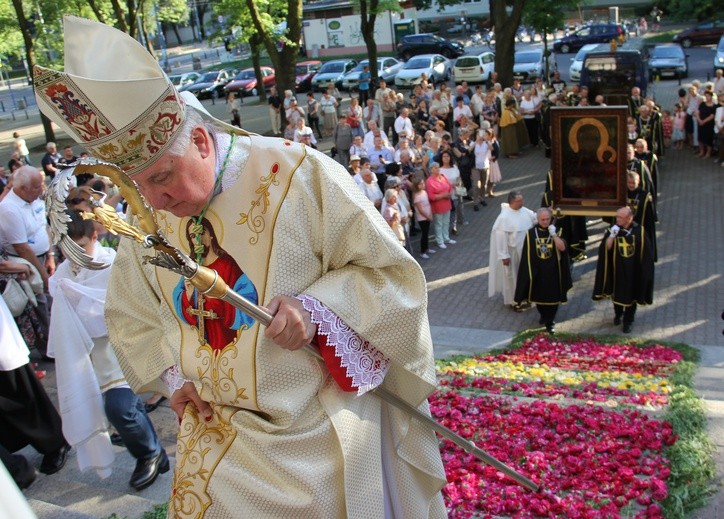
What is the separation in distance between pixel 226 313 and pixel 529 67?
3236 centimetres

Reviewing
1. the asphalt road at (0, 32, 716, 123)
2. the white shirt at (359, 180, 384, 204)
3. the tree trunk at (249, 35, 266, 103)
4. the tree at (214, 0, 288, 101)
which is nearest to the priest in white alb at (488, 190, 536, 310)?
the white shirt at (359, 180, 384, 204)

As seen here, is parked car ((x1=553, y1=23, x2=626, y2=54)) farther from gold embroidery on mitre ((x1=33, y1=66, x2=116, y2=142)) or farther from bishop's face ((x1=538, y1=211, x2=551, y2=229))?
gold embroidery on mitre ((x1=33, y1=66, x2=116, y2=142))

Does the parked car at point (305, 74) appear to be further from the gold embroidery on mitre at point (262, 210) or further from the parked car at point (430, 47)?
the gold embroidery on mitre at point (262, 210)

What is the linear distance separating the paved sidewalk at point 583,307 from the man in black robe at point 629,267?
15.0 inches

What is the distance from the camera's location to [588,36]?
4253cm

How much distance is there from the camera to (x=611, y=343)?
34.4ft

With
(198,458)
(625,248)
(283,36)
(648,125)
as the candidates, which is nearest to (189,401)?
(198,458)

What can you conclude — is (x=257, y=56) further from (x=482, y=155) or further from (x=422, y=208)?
(x=422, y=208)

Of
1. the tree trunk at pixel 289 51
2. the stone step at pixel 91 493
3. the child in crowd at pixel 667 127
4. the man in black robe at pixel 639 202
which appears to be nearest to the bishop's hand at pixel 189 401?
the stone step at pixel 91 493

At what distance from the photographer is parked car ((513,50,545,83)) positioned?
33500mm

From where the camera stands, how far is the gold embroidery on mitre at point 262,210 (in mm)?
3154

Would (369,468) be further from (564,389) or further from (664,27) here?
(664,27)

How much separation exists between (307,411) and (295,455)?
0.55 ft

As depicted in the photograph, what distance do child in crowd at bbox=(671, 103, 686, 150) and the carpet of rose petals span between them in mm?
12903
